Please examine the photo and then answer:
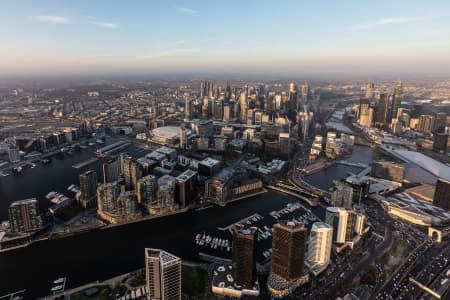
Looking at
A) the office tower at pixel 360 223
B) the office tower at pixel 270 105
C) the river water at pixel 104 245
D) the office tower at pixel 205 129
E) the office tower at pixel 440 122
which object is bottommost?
the river water at pixel 104 245

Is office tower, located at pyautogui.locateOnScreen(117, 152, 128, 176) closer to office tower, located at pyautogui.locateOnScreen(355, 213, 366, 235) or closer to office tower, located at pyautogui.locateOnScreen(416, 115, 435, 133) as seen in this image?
office tower, located at pyautogui.locateOnScreen(355, 213, 366, 235)

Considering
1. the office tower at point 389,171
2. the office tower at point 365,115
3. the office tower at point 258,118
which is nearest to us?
the office tower at point 389,171

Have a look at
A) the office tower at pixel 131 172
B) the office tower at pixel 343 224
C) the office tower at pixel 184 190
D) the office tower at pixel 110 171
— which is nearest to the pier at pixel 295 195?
the office tower at pixel 343 224

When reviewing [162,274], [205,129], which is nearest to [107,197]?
[162,274]

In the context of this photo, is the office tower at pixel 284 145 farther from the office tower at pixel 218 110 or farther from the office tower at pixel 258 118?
the office tower at pixel 218 110

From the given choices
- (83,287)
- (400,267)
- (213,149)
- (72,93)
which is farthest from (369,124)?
(72,93)

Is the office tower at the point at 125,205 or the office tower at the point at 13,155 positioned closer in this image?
the office tower at the point at 125,205

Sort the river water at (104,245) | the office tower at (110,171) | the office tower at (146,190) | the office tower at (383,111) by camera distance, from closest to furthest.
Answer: the river water at (104,245)
the office tower at (146,190)
the office tower at (110,171)
the office tower at (383,111)

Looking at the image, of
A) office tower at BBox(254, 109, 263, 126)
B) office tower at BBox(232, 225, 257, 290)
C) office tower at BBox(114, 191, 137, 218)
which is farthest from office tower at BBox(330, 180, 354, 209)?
office tower at BBox(254, 109, 263, 126)
